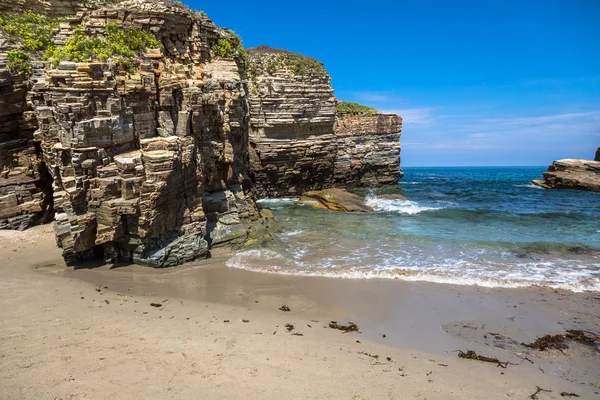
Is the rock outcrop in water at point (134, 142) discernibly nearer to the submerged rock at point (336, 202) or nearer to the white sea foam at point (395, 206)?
the submerged rock at point (336, 202)

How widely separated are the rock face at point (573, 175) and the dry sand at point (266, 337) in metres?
37.3

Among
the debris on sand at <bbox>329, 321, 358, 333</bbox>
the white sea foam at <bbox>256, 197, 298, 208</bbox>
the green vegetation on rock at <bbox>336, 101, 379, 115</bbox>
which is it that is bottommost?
the debris on sand at <bbox>329, 321, 358, 333</bbox>

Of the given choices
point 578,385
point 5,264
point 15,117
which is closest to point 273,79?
point 15,117

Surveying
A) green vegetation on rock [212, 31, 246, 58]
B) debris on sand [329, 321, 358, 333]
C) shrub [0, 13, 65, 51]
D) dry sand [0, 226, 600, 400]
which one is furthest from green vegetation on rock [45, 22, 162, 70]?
debris on sand [329, 321, 358, 333]

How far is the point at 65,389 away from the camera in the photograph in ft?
15.7

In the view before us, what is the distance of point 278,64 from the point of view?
29.0 meters

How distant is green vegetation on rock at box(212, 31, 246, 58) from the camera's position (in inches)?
562

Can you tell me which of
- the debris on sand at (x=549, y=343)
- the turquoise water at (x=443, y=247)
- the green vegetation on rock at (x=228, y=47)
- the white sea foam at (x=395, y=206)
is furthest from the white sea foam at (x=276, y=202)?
the debris on sand at (x=549, y=343)

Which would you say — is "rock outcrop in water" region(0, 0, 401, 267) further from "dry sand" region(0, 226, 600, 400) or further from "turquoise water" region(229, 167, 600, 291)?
"turquoise water" region(229, 167, 600, 291)

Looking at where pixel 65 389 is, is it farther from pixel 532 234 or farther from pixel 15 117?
pixel 532 234

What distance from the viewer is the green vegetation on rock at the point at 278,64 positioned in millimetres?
28828

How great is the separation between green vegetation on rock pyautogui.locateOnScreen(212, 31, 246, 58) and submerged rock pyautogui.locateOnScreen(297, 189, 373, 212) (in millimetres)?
12218

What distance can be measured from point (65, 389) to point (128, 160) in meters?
6.68

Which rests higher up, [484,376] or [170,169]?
[170,169]
